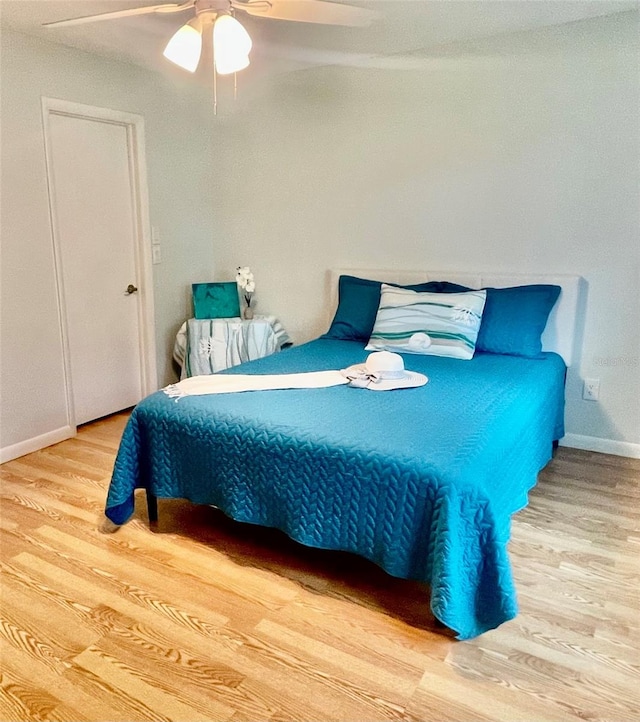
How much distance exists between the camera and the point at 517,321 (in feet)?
9.98

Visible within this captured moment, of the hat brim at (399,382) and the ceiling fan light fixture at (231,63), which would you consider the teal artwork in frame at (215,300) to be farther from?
the ceiling fan light fixture at (231,63)

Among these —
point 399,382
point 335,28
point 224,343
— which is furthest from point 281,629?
point 335,28

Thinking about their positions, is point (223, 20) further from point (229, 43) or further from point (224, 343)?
point (224, 343)

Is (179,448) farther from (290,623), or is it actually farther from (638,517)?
(638,517)

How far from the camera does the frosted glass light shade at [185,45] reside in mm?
2113

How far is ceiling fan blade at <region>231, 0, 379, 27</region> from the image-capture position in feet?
6.95

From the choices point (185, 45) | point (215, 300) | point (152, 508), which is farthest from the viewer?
point (215, 300)

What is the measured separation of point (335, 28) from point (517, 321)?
1.83 m

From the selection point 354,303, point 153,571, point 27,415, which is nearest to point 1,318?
point 27,415

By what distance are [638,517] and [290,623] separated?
1.63m

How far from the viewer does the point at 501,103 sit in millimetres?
3176

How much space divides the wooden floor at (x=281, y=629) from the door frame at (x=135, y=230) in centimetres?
125

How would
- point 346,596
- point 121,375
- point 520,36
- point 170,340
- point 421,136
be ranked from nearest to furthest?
point 346,596 < point 520,36 < point 421,136 < point 121,375 < point 170,340

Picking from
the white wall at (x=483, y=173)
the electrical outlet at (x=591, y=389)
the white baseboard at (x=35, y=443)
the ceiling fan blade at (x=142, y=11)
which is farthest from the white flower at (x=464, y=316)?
the white baseboard at (x=35, y=443)
